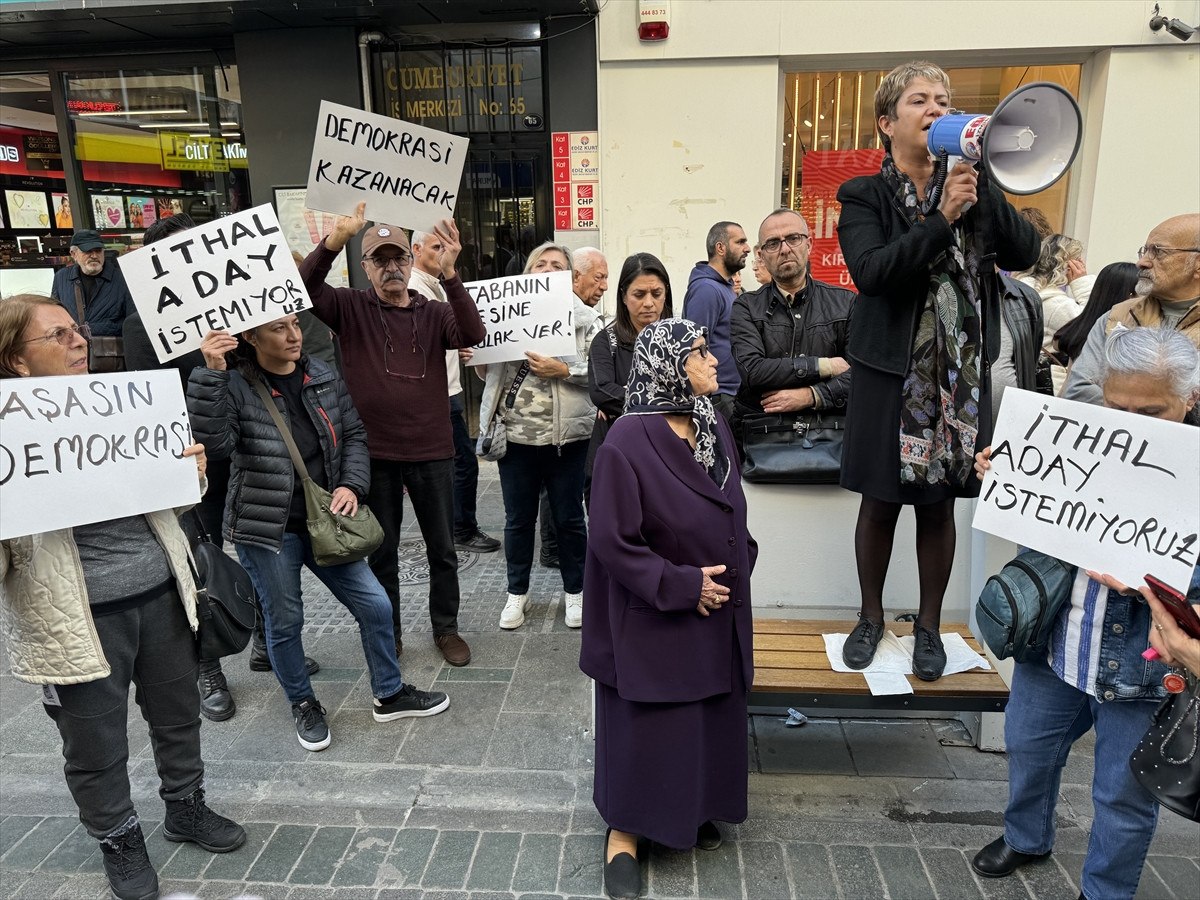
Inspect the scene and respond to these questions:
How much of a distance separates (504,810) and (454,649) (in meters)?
1.26

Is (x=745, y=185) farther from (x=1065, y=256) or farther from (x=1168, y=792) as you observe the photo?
(x=1168, y=792)

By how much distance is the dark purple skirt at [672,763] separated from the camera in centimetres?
269

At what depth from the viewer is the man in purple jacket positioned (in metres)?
3.94

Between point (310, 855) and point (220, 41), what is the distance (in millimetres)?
7362

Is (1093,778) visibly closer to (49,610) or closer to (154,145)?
(49,610)

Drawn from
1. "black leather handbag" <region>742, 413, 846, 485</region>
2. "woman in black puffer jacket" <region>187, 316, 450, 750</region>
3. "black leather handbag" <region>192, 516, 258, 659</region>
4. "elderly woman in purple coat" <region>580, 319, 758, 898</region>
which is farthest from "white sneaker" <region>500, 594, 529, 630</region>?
"elderly woman in purple coat" <region>580, 319, 758, 898</region>

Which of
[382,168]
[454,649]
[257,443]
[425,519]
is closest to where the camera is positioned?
[257,443]

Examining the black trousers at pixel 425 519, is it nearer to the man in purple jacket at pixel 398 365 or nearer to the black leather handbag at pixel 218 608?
the man in purple jacket at pixel 398 365

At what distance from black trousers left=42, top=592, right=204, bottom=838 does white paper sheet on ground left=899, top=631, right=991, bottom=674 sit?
269 centimetres

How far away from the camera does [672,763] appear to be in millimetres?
2707

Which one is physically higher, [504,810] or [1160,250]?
[1160,250]

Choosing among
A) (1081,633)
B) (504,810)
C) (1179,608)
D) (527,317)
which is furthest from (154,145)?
(1179,608)

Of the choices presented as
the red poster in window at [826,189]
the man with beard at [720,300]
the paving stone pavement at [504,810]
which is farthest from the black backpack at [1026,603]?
the red poster in window at [826,189]

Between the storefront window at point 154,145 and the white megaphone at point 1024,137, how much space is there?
7.48m
